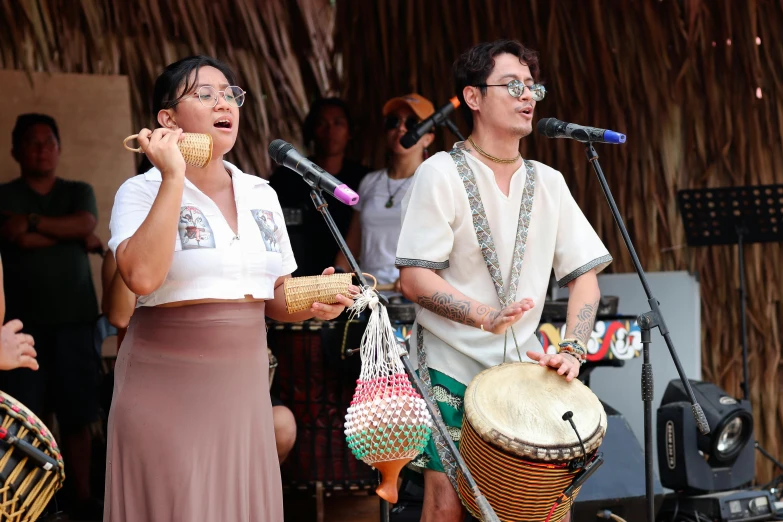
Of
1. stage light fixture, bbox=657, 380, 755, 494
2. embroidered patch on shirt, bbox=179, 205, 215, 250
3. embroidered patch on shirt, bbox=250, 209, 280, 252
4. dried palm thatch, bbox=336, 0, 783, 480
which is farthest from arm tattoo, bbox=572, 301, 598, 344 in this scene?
dried palm thatch, bbox=336, 0, 783, 480

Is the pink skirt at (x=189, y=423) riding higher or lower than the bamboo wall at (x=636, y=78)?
lower

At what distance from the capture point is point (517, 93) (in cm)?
352

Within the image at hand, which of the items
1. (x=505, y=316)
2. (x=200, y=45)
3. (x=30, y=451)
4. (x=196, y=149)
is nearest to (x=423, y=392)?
(x=505, y=316)

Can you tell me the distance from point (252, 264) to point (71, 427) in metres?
3.30

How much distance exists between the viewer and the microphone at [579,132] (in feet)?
11.6

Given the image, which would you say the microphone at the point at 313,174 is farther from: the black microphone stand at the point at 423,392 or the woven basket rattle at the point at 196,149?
the woven basket rattle at the point at 196,149

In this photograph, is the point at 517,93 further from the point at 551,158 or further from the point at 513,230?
the point at 551,158

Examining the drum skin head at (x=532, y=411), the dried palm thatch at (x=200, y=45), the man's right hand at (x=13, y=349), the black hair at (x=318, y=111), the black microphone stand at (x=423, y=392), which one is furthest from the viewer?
the dried palm thatch at (x=200, y=45)

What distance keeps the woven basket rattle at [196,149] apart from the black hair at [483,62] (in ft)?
3.92

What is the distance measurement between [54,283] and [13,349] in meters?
3.34

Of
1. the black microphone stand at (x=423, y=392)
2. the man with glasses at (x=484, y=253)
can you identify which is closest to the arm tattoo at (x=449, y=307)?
the man with glasses at (x=484, y=253)

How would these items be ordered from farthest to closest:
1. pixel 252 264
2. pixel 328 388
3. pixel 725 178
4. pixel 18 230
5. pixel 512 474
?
pixel 725 178 → pixel 18 230 → pixel 328 388 → pixel 512 474 → pixel 252 264

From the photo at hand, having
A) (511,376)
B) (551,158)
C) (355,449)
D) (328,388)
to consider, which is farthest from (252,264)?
(551,158)

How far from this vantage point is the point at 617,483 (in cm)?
489
